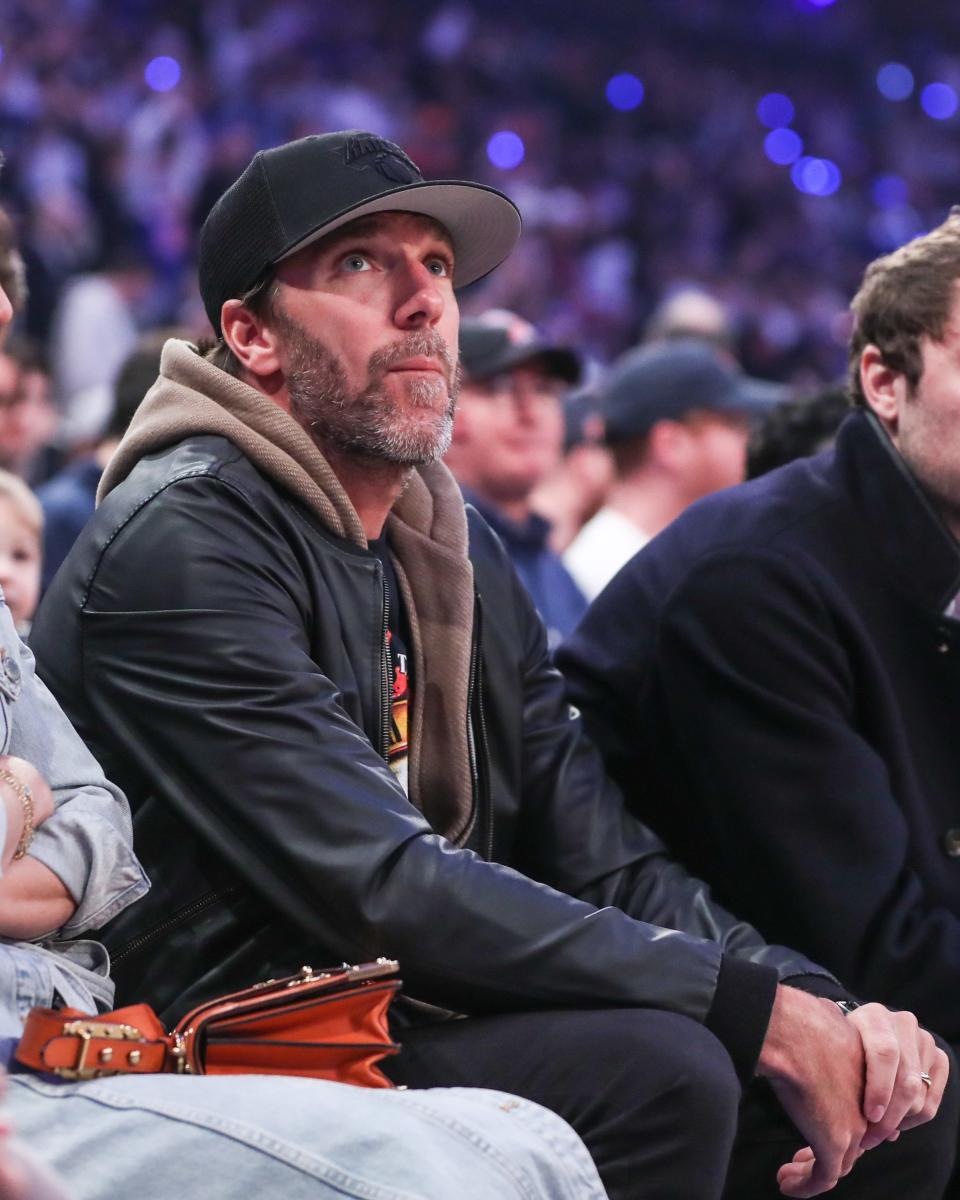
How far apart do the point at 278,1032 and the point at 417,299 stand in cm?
118

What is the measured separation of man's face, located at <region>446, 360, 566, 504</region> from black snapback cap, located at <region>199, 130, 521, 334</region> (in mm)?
2553

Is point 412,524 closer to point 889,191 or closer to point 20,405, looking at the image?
point 20,405

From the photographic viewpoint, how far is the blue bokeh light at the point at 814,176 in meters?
16.5

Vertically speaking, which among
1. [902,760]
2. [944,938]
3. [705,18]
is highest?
[705,18]

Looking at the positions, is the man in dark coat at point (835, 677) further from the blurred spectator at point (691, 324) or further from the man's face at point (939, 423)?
the blurred spectator at point (691, 324)

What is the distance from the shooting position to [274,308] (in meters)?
2.88

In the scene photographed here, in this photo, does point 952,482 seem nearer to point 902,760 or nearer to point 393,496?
point 902,760

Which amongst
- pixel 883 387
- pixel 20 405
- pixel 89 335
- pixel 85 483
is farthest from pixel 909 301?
pixel 89 335

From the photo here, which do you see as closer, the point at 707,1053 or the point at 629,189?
the point at 707,1053

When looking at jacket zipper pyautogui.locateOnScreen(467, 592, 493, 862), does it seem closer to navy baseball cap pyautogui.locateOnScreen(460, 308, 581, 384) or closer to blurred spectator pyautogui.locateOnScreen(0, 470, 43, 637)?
blurred spectator pyautogui.locateOnScreen(0, 470, 43, 637)

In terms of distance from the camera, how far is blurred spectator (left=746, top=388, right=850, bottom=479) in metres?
4.52

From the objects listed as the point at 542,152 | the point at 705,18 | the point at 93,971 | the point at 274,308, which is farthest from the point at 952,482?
the point at 705,18

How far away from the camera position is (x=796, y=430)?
4.55m

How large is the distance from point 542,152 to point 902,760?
12.3 metres
